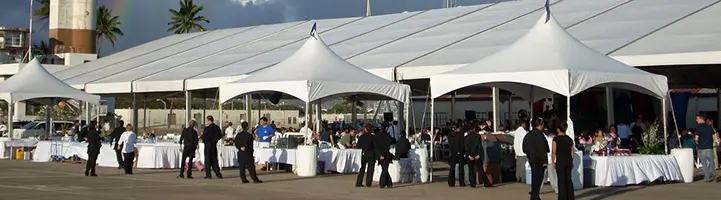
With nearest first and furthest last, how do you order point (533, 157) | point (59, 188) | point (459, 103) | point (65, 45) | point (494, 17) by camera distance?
point (533, 157) → point (59, 188) → point (494, 17) → point (459, 103) → point (65, 45)

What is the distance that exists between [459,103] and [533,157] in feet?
117

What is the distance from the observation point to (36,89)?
30.3m

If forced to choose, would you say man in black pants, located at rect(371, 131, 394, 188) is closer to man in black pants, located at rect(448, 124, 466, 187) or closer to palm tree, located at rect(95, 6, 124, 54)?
man in black pants, located at rect(448, 124, 466, 187)

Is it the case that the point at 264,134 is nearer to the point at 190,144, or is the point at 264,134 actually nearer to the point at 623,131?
the point at 190,144

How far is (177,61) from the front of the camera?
112 feet

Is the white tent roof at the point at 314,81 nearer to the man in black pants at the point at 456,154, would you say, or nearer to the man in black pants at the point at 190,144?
the man in black pants at the point at 190,144

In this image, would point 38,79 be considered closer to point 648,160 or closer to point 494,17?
point 494,17

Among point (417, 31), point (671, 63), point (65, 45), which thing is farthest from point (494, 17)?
point (65, 45)

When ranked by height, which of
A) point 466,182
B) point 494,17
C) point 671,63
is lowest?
point 466,182

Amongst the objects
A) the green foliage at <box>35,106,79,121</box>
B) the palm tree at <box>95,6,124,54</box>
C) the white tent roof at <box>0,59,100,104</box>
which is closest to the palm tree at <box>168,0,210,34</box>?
the palm tree at <box>95,6,124,54</box>

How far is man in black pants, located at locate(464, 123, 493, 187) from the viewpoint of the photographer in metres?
17.9

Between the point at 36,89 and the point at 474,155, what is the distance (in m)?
17.7

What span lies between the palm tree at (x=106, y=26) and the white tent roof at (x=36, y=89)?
74.8m

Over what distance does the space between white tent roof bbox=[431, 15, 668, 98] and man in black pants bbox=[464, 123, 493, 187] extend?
1.22 meters
